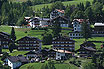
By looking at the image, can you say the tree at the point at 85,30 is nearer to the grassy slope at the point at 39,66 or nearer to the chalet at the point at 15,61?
the grassy slope at the point at 39,66

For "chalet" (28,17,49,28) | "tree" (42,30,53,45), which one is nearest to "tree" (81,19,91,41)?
"tree" (42,30,53,45)

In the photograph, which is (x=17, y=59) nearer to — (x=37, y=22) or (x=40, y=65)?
(x=40, y=65)

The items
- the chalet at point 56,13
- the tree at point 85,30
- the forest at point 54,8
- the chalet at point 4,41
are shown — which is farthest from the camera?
the chalet at point 56,13

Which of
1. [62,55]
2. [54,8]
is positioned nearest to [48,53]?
[62,55]

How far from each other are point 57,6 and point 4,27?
142 ft

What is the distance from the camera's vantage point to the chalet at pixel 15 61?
112938 millimetres

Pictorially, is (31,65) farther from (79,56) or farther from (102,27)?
(102,27)

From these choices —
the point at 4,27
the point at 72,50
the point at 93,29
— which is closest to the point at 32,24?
the point at 4,27

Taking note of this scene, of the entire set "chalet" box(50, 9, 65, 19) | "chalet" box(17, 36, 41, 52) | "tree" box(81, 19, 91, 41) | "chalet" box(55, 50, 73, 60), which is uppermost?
"chalet" box(50, 9, 65, 19)

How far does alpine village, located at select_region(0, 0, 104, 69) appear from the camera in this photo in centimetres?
11325

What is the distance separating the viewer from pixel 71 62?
11331 centimetres

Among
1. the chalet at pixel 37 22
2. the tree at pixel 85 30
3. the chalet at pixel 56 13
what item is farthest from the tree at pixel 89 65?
the chalet at pixel 56 13

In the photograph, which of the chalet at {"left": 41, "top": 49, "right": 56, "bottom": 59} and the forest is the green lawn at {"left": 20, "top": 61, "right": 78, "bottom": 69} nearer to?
the chalet at {"left": 41, "top": 49, "right": 56, "bottom": 59}

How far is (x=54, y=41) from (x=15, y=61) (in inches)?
821
